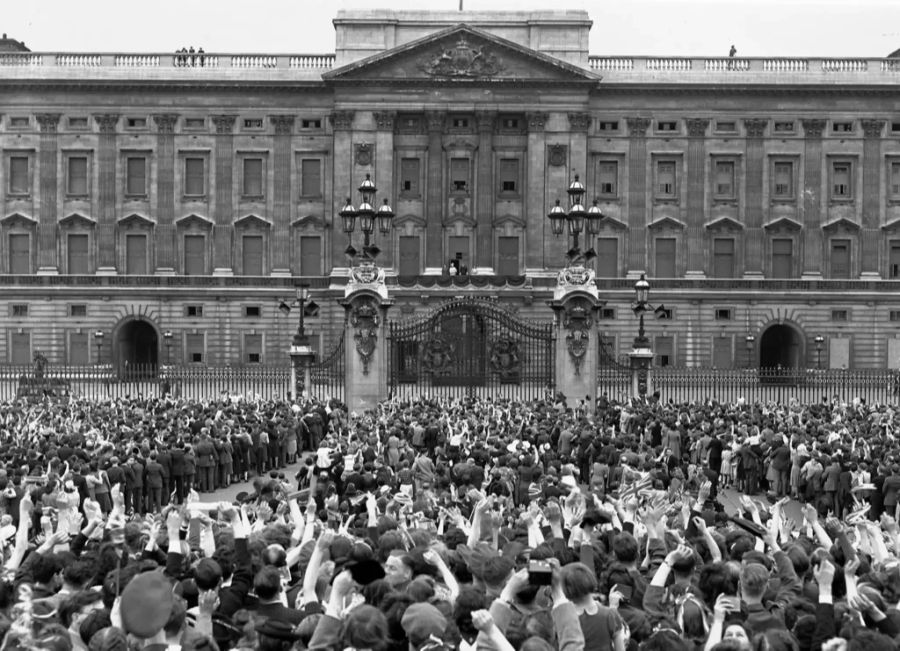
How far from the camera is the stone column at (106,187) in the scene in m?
63.1

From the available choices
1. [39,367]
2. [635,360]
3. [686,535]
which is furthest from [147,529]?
[39,367]

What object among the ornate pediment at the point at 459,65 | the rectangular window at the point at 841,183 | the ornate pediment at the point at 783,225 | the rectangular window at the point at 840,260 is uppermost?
the ornate pediment at the point at 459,65

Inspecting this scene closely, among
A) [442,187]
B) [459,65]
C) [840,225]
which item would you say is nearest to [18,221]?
[442,187]

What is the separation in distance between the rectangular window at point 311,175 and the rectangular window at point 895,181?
30.5 meters

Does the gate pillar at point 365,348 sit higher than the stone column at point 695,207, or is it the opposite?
the stone column at point 695,207

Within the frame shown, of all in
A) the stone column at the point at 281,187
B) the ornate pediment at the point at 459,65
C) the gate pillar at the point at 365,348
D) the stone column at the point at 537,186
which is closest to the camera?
the gate pillar at the point at 365,348

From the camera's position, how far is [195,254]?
63.4 meters

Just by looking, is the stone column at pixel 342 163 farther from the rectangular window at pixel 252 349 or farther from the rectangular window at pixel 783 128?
the rectangular window at pixel 783 128

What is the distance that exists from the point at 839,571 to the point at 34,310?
5921cm

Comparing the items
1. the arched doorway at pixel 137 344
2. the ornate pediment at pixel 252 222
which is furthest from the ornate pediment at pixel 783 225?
the arched doorway at pixel 137 344

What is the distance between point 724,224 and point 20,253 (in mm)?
37885

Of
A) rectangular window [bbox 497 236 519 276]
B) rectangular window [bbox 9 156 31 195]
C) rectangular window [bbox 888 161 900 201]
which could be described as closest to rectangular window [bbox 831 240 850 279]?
rectangular window [bbox 888 161 900 201]

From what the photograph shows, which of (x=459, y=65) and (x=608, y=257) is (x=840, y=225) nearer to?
(x=608, y=257)

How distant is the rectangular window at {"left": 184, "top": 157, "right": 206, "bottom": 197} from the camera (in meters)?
63.4
